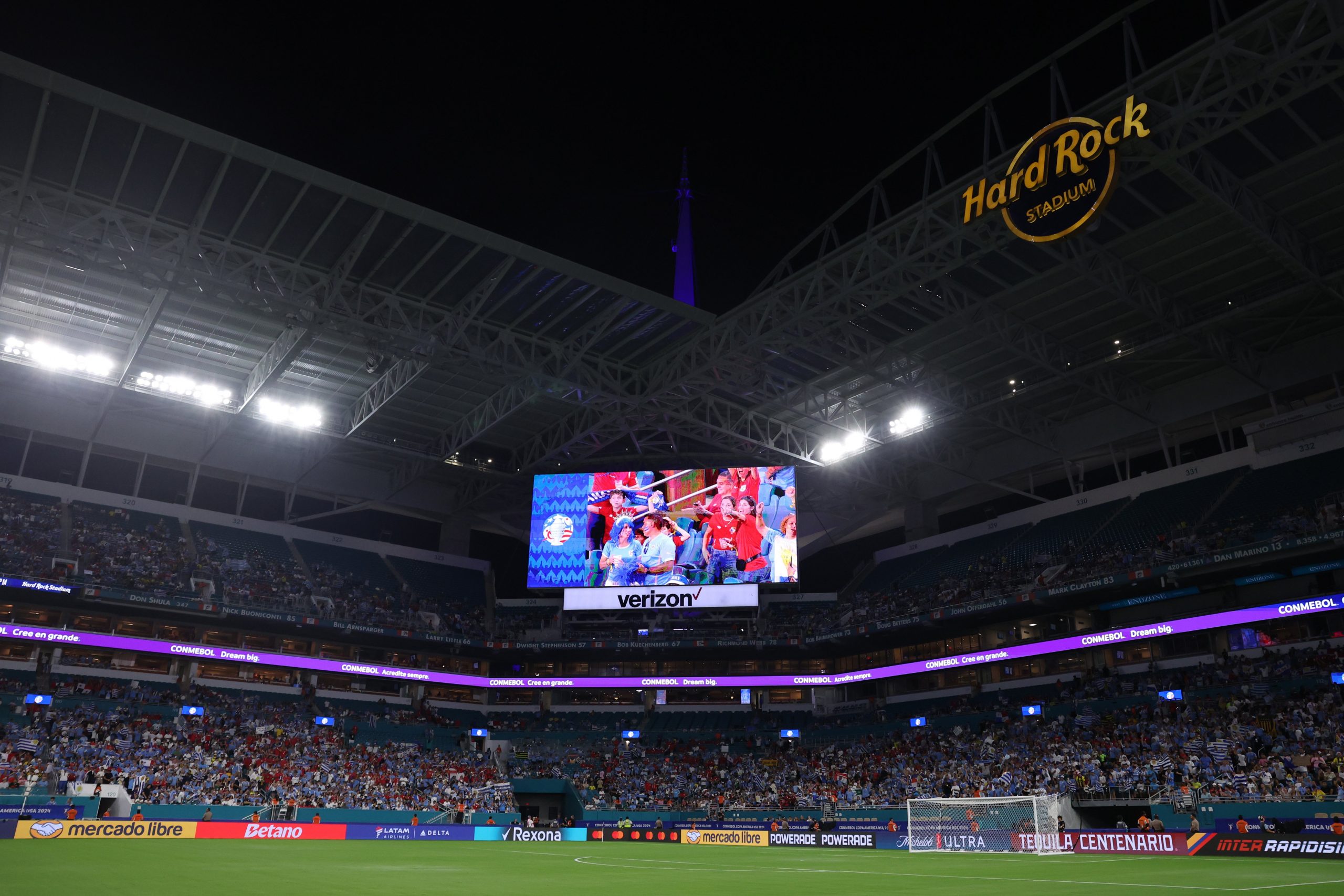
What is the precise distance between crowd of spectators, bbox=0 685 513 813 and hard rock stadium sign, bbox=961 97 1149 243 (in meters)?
35.9

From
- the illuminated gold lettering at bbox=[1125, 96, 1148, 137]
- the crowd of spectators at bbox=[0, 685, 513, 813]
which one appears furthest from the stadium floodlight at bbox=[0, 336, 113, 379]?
the illuminated gold lettering at bbox=[1125, 96, 1148, 137]

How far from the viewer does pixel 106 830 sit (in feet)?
110

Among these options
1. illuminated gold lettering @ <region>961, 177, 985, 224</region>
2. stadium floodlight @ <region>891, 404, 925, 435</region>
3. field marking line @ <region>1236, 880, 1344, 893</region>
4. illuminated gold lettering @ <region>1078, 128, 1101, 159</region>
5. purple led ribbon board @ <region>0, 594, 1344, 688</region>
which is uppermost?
stadium floodlight @ <region>891, 404, 925, 435</region>

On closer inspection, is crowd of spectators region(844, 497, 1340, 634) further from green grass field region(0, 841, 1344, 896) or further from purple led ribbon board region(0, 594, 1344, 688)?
green grass field region(0, 841, 1344, 896)

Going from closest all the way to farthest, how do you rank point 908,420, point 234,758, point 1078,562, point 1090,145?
point 1090,145 < point 234,758 < point 1078,562 < point 908,420

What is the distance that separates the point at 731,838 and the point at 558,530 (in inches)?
756

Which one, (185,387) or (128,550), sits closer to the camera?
(185,387)

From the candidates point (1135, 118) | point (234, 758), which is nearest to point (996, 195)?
point (1135, 118)

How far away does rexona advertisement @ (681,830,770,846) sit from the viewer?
4181 cm

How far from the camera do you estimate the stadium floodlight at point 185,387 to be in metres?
43.9

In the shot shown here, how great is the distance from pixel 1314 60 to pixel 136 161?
109 ft

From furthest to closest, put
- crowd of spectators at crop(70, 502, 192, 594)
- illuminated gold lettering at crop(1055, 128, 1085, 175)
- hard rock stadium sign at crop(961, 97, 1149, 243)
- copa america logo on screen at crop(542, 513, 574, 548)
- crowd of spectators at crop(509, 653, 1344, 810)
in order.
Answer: copa america logo on screen at crop(542, 513, 574, 548)
crowd of spectators at crop(70, 502, 192, 594)
crowd of spectators at crop(509, 653, 1344, 810)
illuminated gold lettering at crop(1055, 128, 1085, 175)
hard rock stadium sign at crop(961, 97, 1149, 243)

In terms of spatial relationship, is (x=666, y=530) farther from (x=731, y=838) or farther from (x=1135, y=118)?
(x=1135, y=118)

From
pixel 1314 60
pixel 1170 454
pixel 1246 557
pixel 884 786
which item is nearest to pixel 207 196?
pixel 1314 60
